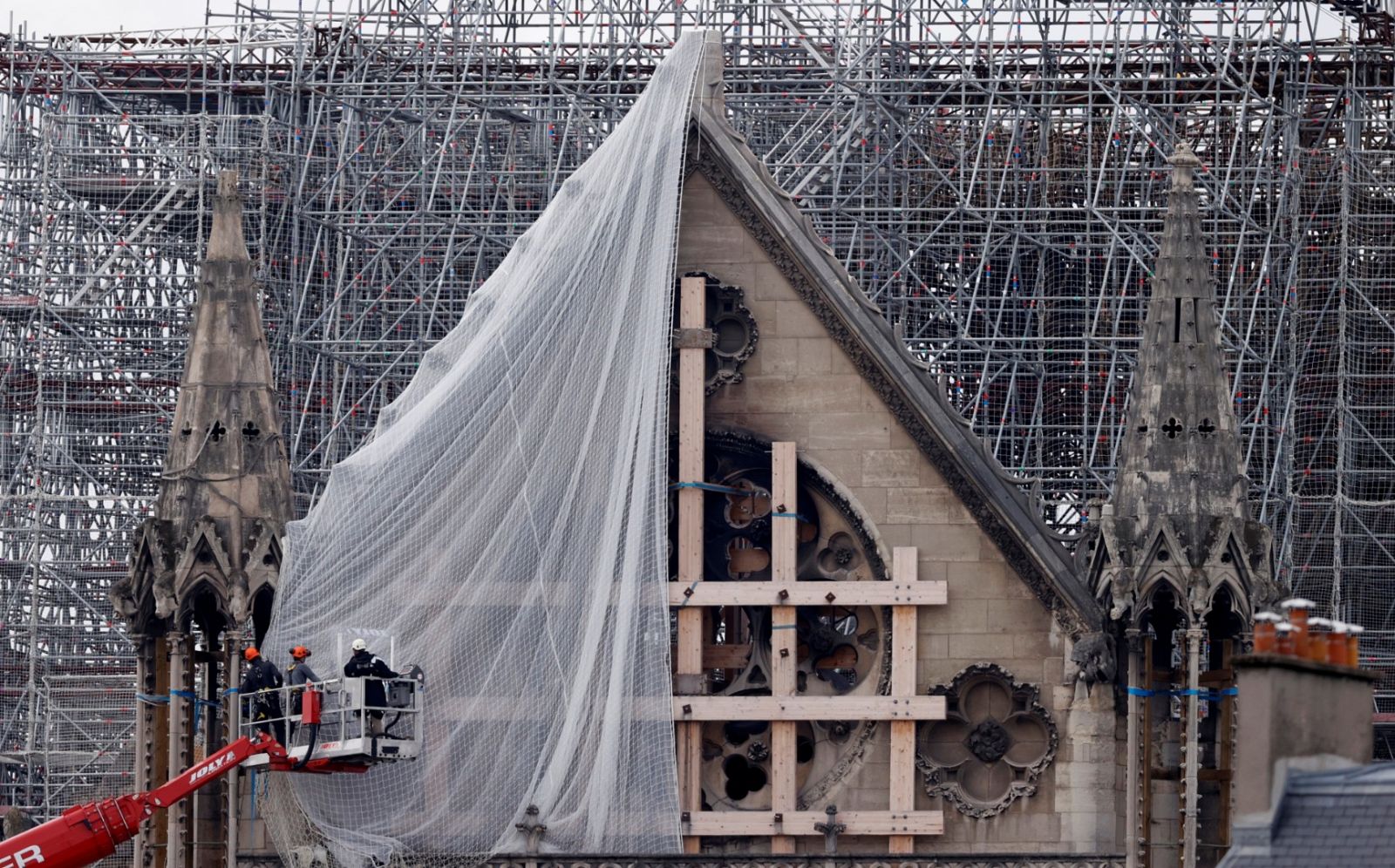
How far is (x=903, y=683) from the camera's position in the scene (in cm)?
3662

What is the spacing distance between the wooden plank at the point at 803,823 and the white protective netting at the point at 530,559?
43cm

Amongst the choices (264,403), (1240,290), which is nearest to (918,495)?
(264,403)

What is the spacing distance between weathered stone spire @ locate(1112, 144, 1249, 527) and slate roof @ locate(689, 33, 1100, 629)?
98 centimetres

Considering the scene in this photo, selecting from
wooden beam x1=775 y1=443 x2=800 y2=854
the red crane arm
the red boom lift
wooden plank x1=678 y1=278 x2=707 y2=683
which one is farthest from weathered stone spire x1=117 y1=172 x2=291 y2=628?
wooden beam x1=775 y1=443 x2=800 y2=854

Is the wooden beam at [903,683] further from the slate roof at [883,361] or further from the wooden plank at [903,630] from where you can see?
the slate roof at [883,361]

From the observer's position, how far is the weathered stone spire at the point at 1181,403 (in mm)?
35938

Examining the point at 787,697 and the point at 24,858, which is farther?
the point at 787,697

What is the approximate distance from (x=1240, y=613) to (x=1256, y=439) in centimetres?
2332

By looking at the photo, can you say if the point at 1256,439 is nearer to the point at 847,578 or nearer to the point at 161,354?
the point at 161,354

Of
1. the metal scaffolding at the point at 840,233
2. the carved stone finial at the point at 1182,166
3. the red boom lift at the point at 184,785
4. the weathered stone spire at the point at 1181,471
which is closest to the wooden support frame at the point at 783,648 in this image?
the weathered stone spire at the point at 1181,471

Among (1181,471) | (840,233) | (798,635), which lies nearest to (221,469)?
(798,635)

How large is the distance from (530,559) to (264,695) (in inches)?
117

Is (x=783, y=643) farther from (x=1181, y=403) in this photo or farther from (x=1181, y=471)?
(x=1181, y=403)

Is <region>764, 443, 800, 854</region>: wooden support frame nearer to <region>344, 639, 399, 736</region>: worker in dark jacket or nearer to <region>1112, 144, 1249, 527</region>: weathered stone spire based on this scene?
<region>1112, 144, 1249, 527</region>: weathered stone spire
